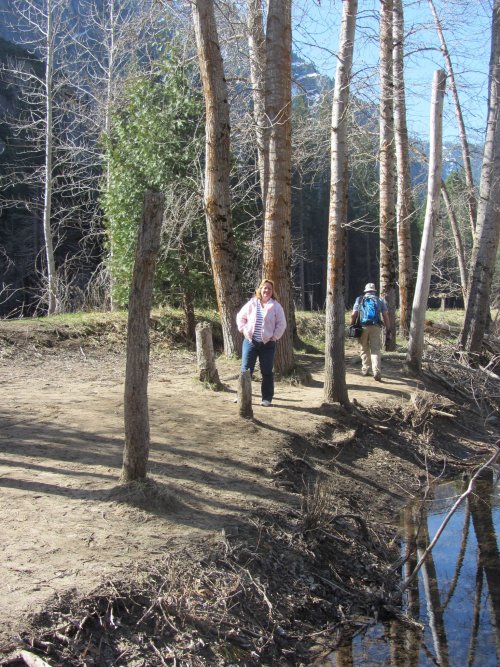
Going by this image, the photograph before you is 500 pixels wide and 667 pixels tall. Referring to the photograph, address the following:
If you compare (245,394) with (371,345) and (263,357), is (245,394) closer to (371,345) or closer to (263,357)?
(263,357)

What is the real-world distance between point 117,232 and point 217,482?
9.46 m

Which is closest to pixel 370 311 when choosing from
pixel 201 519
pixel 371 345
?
pixel 371 345

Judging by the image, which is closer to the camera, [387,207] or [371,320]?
[371,320]

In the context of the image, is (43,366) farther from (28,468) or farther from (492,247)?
(492,247)

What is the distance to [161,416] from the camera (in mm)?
9555

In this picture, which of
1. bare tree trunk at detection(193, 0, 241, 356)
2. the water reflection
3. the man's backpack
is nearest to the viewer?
the water reflection

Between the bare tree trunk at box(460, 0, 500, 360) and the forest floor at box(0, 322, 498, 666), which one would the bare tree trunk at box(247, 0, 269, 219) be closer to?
the bare tree trunk at box(460, 0, 500, 360)

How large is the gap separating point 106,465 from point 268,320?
3.54 metres

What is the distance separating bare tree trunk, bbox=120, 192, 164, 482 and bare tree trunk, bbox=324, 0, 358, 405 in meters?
4.87

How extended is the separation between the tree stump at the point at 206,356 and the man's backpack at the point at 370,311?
10.2ft

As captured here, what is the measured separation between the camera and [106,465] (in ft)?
24.5

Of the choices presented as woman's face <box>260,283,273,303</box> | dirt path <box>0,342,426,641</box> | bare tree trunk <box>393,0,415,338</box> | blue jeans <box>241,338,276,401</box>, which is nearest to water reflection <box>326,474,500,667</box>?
dirt path <box>0,342,426,641</box>

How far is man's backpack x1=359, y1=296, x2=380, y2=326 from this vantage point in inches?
504

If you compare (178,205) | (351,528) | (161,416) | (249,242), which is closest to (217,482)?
(351,528)
